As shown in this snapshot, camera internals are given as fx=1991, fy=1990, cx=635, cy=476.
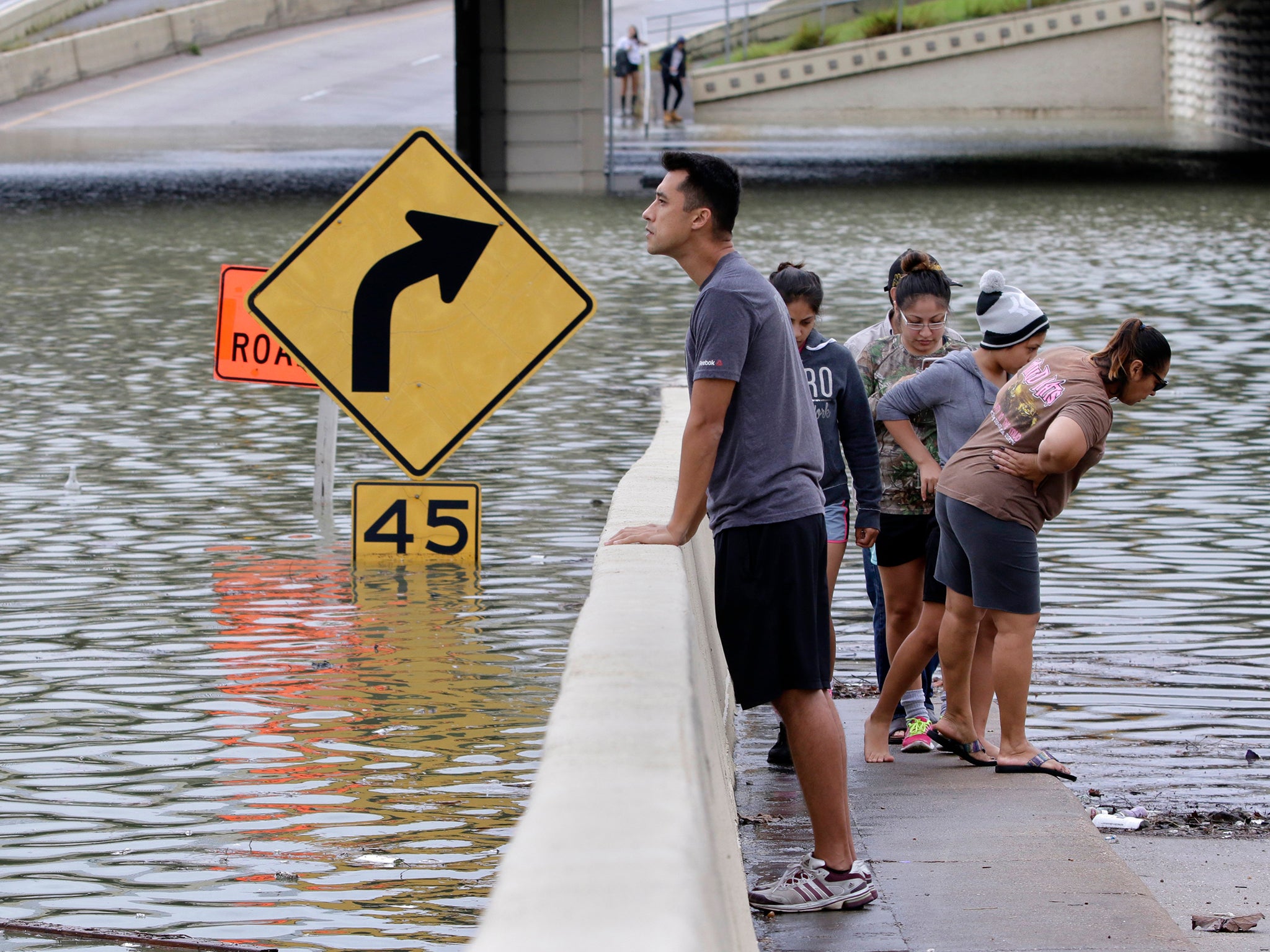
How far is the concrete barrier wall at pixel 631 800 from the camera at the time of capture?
260 cm

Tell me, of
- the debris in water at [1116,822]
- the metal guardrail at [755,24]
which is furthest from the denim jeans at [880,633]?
the metal guardrail at [755,24]

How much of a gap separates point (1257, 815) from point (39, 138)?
4060 cm

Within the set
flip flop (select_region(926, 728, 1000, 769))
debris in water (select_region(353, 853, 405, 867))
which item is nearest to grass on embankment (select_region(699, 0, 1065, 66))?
flip flop (select_region(926, 728, 1000, 769))

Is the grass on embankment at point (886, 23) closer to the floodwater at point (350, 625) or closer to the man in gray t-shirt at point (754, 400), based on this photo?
the floodwater at point (350, 625)

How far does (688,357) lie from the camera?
5.17 meters

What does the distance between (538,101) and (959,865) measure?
29.4 metres

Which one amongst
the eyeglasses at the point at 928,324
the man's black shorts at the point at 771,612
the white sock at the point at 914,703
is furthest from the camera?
the eyeglasses at the point at 928,324

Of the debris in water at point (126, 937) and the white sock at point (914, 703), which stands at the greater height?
the white sock at point (914, 703)

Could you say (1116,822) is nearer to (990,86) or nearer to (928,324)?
(928,324)

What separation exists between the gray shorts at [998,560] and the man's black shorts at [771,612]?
1.24 m

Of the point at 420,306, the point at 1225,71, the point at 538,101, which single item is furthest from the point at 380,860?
the point at 1225,71

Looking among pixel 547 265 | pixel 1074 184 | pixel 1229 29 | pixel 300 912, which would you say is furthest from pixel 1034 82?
pixel 300 912

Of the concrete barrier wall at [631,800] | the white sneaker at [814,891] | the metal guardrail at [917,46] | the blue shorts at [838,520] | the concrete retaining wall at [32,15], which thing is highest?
the concrete retaining wall at [32,15]

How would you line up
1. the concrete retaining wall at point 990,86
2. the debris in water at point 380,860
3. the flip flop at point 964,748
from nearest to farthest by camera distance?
the debris in water at point 380,860, the flip flop at point 964,748, the concrete retaining wall at point 990,86
